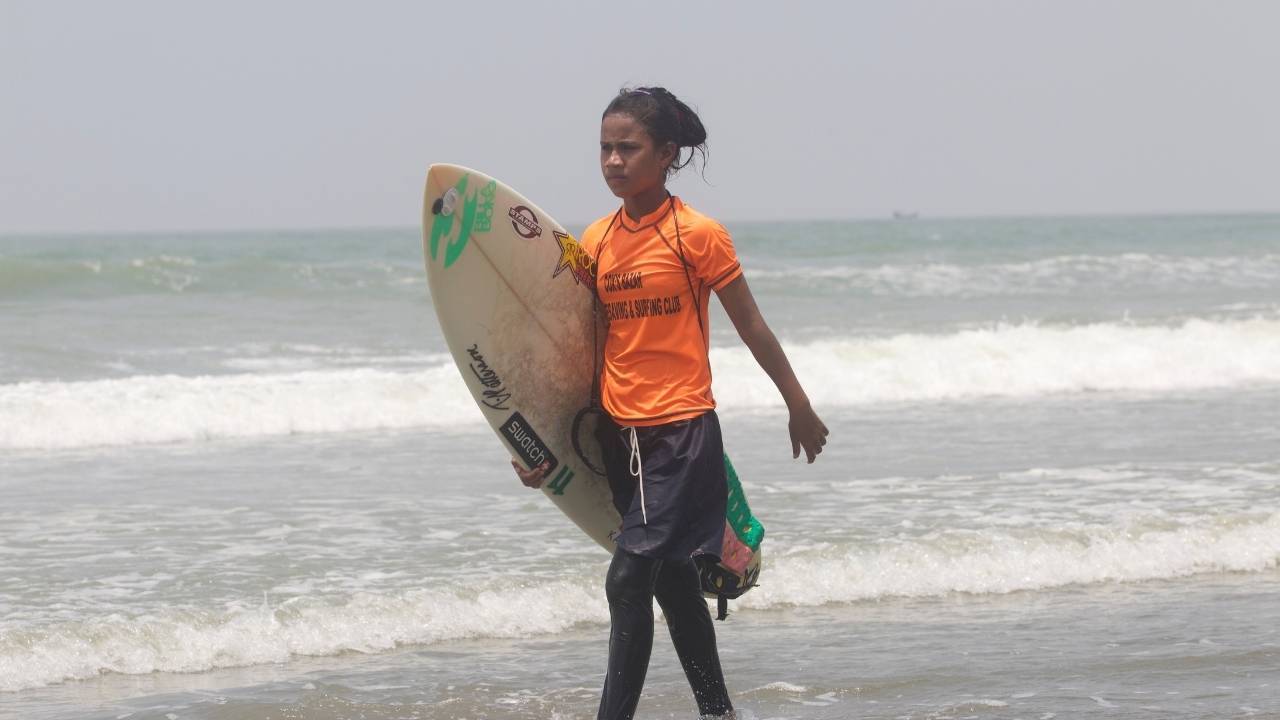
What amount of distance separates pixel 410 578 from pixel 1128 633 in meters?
2.65

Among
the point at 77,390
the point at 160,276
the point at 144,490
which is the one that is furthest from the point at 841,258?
the point at 144,490

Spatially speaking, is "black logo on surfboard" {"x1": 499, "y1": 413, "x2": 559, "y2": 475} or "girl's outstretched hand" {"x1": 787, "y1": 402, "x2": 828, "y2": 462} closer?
"girl's outstretched hand" {"x1": 787, "y1": 402, "x2": 828, "y2": 462}

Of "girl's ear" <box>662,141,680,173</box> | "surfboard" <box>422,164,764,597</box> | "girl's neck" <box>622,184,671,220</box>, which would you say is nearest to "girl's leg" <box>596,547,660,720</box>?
"surfboard" <box>422,164,764,597</box>

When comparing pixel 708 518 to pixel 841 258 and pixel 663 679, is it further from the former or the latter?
pixel 841 258

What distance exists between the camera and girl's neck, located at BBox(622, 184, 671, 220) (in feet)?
11.5

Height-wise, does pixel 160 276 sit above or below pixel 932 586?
below

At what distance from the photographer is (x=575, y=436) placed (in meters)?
3.89

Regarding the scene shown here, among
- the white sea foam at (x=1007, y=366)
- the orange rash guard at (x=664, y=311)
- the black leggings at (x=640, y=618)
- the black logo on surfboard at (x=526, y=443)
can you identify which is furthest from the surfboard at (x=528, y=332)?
the white sea foam at (x=1007, y=366)

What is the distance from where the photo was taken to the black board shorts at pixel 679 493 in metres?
3.44

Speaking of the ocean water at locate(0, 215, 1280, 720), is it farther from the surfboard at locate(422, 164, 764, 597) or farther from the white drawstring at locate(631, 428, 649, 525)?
the white drawstring at locate(631, 428, 649, 525)

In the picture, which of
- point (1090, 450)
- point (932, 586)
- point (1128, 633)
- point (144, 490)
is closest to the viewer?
point (1128, 633)

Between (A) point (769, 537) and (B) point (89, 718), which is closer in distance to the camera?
(B) point (89, 718)

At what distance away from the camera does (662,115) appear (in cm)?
352

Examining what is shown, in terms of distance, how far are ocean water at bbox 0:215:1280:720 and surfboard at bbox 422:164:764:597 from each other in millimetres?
755
